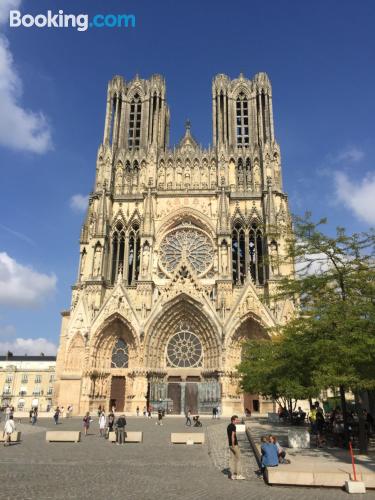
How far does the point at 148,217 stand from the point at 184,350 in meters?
11.5

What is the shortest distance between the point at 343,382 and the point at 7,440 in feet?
39.8

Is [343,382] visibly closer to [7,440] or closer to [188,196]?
[7,440]

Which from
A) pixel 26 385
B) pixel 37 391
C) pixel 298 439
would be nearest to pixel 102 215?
pixel 298 439

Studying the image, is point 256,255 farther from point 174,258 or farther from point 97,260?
point 97,260

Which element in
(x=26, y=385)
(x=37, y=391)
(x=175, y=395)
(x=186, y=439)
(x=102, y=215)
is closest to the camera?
(x=186, y=439)

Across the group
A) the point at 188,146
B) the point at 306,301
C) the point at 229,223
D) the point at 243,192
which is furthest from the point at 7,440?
the point at 188,146

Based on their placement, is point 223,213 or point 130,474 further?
point 223,213

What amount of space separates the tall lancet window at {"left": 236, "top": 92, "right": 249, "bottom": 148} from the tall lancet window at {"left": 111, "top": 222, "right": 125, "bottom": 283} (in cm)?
1405

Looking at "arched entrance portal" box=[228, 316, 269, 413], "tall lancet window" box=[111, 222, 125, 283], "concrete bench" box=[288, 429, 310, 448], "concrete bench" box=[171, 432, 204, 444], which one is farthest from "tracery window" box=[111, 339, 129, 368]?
"concrete bench" box=[288, 429, 310, 448]

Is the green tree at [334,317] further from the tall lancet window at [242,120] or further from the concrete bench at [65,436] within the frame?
the tall lancet window at [242,120]

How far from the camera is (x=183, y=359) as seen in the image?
32.1m

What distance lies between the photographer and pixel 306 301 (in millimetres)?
14883

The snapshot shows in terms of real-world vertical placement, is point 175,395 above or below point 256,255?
below

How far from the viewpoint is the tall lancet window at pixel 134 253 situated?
117ft
